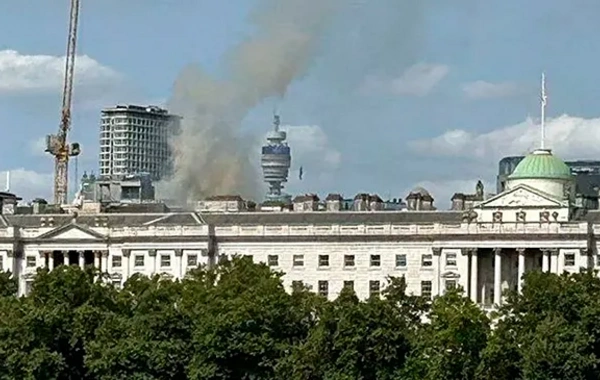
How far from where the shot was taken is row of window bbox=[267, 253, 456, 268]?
192875mm

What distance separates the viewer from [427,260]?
19400cm

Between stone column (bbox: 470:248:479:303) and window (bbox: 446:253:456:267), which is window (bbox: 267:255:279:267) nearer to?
window (bbox: 446:253:456:267)

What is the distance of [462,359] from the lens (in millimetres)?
144625

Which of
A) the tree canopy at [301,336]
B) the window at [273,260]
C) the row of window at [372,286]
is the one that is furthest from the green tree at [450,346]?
the window at [273,260]

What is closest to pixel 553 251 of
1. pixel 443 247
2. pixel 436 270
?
pixel 443 247

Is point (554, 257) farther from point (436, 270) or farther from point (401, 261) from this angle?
point (401, 261)

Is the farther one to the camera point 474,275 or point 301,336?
point 474,275

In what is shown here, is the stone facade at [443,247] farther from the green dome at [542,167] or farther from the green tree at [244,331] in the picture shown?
the green tree at [244,331]

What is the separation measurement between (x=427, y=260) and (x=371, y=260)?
4961 mm

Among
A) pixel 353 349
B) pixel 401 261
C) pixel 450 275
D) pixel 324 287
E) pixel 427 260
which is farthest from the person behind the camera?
pixel 324 287

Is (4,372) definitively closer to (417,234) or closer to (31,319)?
(31,319)

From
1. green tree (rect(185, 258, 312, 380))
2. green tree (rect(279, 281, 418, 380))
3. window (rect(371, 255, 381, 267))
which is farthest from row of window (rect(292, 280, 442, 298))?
green tree (rect(279, 281, 418, 380))

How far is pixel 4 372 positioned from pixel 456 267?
5144 centimetres

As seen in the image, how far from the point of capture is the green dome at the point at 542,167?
196 meters
